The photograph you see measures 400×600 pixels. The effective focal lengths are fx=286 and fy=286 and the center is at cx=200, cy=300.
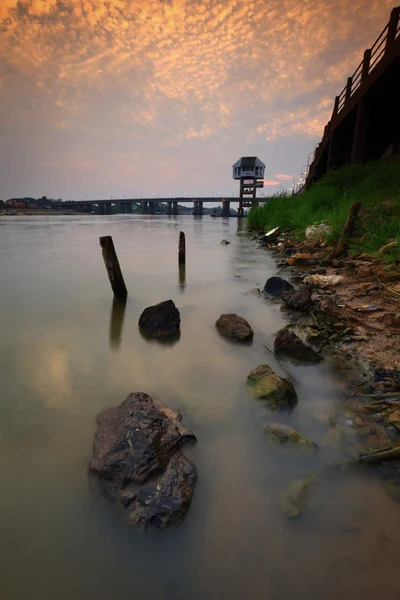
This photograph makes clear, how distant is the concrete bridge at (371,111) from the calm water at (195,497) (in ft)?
50.2

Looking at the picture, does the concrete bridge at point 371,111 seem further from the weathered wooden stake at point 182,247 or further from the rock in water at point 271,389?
the rock in water at point 271,389

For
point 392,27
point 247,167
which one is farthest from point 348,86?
point 247,167

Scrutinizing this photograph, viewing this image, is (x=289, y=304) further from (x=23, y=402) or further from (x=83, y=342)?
(x=23, y=402)

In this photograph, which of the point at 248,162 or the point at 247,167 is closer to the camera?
the point at 248,162

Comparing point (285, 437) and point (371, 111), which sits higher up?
point (371, 111)

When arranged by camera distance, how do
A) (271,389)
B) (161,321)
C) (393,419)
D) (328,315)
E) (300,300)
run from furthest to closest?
(300,300)
(161,321)
(328,315)
(271,389)
(393,419)

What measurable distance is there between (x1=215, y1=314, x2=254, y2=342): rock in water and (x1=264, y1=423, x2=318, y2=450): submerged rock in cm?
177

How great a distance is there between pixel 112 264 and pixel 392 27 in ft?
51.8

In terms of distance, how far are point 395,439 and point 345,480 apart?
1.82 ft

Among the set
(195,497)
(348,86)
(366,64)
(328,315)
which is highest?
(348,86)

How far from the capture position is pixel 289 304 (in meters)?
5.00

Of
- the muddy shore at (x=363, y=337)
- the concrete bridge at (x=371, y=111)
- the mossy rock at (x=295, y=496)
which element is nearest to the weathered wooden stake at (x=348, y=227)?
the muddy shore at (x=363, y=337)

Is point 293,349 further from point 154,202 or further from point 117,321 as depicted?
point 154,202

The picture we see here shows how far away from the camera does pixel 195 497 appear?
175cm
